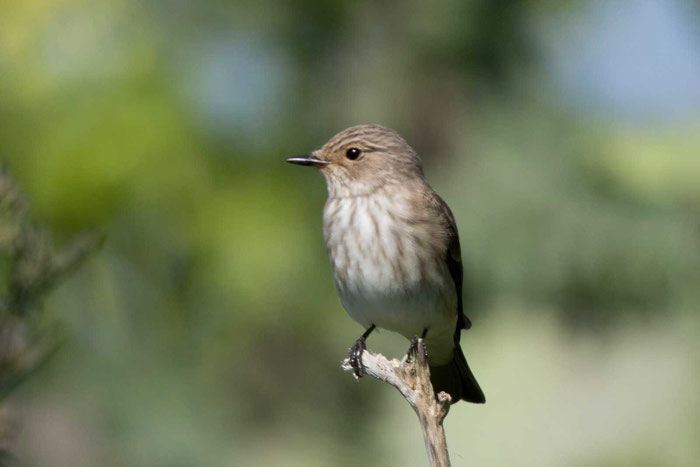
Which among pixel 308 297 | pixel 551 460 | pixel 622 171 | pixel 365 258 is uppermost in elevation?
pixel 365 258

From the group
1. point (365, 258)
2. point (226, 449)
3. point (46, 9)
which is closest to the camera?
point (365, 258)

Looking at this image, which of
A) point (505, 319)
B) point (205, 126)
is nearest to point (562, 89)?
point (505, 319)

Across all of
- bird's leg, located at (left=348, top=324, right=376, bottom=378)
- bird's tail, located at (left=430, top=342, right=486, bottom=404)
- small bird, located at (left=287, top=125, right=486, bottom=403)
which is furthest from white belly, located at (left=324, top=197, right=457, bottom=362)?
bird's tail, located at (left=430, top=342, right=486, bottom=404)

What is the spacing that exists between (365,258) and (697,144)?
4.10m

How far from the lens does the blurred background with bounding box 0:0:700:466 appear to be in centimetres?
746

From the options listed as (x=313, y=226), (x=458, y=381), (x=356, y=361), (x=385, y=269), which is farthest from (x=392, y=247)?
(x=313, y=226)

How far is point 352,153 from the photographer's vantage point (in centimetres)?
497

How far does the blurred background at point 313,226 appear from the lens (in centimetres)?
746

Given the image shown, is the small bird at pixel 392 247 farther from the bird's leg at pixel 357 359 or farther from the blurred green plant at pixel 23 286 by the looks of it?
the blurred green plant at pixel 23 286

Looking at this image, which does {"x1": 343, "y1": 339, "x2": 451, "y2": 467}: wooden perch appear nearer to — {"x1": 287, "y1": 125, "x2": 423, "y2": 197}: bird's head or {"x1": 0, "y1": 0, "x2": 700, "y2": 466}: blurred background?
{"x1": 287, "y1": 125, "x2": 423, "y2": 197}: bird's head

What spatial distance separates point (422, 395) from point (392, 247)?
109 cm

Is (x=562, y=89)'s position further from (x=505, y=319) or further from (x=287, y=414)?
(x=287, y=414)

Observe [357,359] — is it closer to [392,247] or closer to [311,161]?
[392,247]

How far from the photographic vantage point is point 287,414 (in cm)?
909
